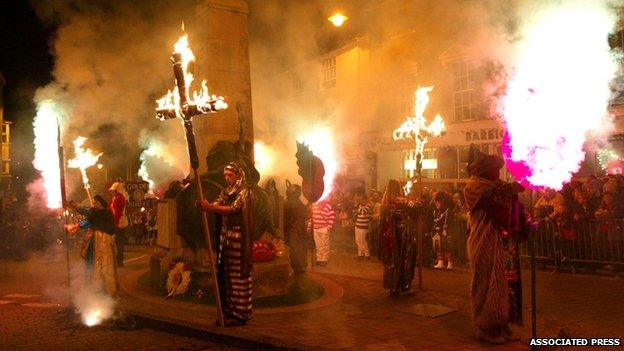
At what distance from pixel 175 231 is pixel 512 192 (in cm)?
462

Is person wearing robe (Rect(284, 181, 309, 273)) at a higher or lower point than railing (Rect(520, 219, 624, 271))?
higher

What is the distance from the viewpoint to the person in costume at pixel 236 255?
19.5 ft

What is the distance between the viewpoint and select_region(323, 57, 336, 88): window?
2189 cm

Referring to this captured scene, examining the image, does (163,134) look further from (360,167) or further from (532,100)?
(532,100)

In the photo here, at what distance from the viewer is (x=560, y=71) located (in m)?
12.1

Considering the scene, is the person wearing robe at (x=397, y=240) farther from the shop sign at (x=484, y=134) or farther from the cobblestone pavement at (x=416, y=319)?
the shop sign at (x=484, y=134)

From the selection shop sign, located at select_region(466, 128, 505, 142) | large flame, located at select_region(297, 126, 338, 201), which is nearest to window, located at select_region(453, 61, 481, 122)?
shop sign, located at select_region(466, 128, 505, 142)

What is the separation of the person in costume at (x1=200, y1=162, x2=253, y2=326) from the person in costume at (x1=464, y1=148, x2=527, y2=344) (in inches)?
90.4

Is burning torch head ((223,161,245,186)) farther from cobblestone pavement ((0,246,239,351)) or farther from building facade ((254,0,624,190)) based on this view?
building facade ((254,0,624,190))

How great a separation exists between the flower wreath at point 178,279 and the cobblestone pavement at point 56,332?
3.21 ft

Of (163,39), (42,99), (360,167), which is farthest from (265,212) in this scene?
(360,167)

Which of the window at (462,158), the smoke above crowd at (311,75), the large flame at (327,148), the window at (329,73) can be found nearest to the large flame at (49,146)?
the smoke above crowd at (311,75)

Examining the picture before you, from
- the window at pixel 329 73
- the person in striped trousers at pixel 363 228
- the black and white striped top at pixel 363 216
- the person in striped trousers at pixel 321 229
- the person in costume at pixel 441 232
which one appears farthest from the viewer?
the window at pixel 329 73

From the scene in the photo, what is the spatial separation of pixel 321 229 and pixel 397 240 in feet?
12.4
